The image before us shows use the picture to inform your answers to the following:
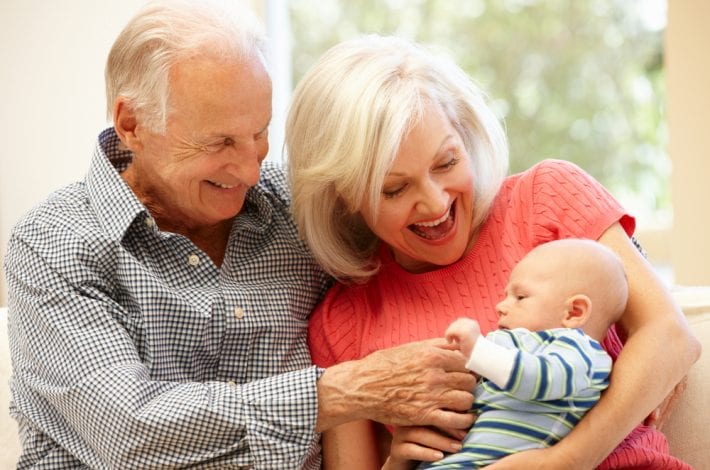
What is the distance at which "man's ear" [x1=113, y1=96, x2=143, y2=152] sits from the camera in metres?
2.12

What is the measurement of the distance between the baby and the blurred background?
7.71ft

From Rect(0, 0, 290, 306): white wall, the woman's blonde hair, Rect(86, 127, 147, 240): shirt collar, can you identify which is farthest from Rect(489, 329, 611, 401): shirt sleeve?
Rect(0, 0, 290, 306): white wall

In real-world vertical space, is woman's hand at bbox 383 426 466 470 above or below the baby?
below

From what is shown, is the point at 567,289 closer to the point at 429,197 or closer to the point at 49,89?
the point at 429,197

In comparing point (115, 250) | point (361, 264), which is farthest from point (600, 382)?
point (115, 250)

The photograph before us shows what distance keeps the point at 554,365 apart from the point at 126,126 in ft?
3.47

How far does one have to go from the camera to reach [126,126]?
213 centimetres

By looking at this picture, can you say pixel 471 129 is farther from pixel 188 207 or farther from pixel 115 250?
pixel 115 250

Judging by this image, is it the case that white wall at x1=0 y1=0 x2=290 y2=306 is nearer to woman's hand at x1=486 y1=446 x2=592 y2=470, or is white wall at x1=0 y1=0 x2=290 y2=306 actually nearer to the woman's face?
the woman's face

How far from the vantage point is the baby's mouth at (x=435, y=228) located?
2.05m

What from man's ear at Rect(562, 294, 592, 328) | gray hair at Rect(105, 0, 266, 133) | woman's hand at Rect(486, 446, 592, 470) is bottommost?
woman's hand at Rect(486, 446, 592, 470)

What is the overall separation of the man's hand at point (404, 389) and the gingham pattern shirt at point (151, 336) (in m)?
0.05

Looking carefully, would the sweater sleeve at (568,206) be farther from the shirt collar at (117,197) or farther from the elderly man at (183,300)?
the shirt collar at (117,197)

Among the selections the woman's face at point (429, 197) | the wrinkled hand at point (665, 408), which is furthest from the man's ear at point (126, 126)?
the wrinkled hand at point (665, 408)
